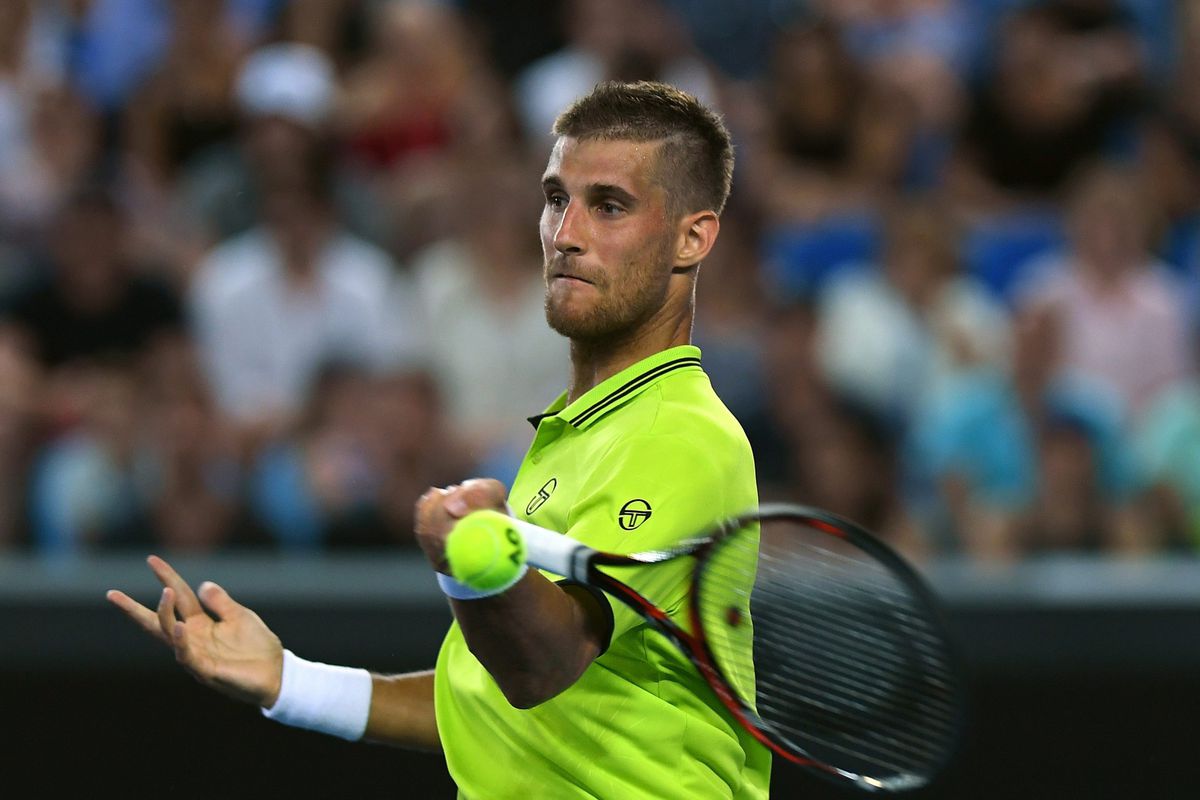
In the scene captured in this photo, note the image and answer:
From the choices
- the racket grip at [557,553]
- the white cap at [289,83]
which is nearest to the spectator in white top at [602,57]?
the white cap at [289,83]

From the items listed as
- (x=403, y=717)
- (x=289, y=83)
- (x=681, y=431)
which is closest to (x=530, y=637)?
(x=681, y=431)

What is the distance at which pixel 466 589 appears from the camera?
2.75m

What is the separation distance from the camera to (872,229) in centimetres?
778

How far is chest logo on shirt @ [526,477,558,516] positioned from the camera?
327 centimetres

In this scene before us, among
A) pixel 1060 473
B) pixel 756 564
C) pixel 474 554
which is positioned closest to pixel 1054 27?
pixel 1060 473

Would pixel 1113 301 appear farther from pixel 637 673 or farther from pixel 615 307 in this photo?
pixel 637 673

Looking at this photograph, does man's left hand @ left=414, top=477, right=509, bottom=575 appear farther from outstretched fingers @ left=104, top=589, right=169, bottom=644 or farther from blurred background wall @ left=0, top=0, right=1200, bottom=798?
blurred background wall @ left=0, top=0, right=1200, bottom=798

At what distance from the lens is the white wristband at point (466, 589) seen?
2691 millimetres

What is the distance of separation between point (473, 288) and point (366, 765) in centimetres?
230

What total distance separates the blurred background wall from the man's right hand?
2.37 metres

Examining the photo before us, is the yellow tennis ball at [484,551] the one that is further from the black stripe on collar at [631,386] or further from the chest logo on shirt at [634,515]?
the black stripe on collar at [631,386]

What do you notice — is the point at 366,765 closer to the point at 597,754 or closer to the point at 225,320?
the point at 225,320

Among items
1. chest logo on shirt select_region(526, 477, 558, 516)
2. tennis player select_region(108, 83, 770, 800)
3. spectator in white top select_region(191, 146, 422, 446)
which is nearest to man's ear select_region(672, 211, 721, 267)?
tennis player select_region(108, 83, 770, 800)

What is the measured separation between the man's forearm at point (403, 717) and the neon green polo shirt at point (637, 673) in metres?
0.35
